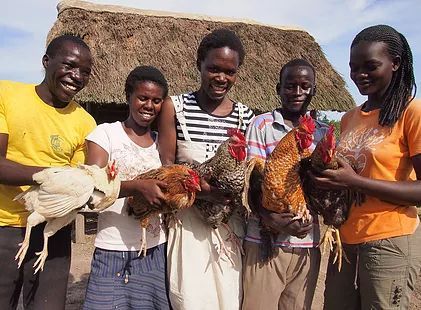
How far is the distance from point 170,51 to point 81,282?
5542mm

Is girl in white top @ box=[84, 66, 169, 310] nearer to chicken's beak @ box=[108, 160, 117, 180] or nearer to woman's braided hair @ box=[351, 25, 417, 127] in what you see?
chicken's beak @ box=[108, 160, 117, 180]

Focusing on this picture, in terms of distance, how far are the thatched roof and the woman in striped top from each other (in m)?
5.56

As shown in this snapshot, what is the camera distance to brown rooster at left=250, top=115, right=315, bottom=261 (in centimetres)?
249

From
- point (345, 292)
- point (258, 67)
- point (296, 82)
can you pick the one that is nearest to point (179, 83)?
point (258, 67)

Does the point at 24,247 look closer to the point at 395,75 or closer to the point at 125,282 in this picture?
the point at 125,282

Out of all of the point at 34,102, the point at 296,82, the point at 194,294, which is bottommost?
the point at 194,294

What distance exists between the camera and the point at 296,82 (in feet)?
9.32

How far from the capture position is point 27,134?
102 inches

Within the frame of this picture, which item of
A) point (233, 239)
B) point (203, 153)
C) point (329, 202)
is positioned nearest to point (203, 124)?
point (203, 153)

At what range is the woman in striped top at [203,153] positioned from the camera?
107 inches

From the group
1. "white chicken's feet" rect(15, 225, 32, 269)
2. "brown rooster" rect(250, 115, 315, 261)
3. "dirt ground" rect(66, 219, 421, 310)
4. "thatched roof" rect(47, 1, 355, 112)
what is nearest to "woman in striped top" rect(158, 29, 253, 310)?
"brown rooster" rect(250, 115, 315, 261)

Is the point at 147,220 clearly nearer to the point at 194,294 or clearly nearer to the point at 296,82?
the point at 194,294

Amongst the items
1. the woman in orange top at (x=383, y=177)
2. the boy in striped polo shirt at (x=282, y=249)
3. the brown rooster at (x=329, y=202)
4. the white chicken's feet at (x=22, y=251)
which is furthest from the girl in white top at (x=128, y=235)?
the woman in orange top at (x=383, y=177)

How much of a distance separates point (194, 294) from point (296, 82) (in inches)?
62.9
